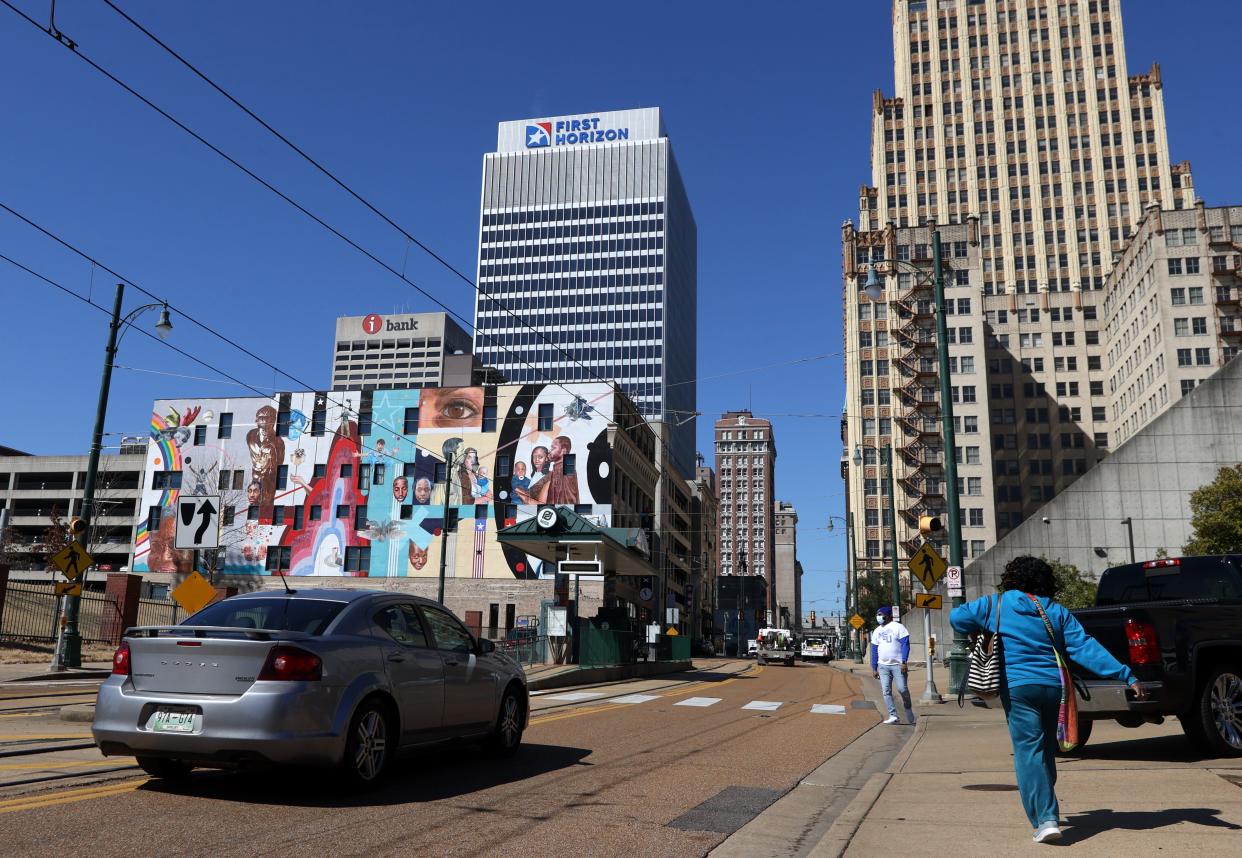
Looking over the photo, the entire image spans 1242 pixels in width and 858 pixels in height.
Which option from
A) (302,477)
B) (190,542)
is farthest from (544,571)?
(190,542)

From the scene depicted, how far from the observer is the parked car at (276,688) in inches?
247

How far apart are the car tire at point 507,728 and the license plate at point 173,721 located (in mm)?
3123

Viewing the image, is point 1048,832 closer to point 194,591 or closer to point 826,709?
point 194,591

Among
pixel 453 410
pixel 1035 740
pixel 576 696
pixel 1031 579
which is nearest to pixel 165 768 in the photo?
pixel 1035 740

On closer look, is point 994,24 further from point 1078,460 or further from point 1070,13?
point 1078,460

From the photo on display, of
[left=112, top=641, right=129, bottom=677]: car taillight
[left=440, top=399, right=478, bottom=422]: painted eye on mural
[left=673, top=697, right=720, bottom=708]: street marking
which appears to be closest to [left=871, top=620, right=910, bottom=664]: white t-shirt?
[left=673, top=697, right=720, bottom=708]: street marking

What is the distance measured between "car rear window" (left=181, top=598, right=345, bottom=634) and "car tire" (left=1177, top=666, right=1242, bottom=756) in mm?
7470

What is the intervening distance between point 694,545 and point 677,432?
43.1 m

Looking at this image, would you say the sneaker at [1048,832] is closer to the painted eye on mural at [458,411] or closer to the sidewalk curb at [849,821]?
the sidewalk curb at [849,821]

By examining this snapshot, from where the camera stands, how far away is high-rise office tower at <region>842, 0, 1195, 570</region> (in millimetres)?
105688

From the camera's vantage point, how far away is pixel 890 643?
14.3 m

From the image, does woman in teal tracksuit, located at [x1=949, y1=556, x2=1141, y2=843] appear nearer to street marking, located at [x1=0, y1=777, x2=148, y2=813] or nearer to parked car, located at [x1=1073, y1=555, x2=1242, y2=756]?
parked car, located at [x1=1073, y1=555, x2=1242, y2=756]

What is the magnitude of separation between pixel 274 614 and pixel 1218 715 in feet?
26.8

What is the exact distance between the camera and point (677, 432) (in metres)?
164
